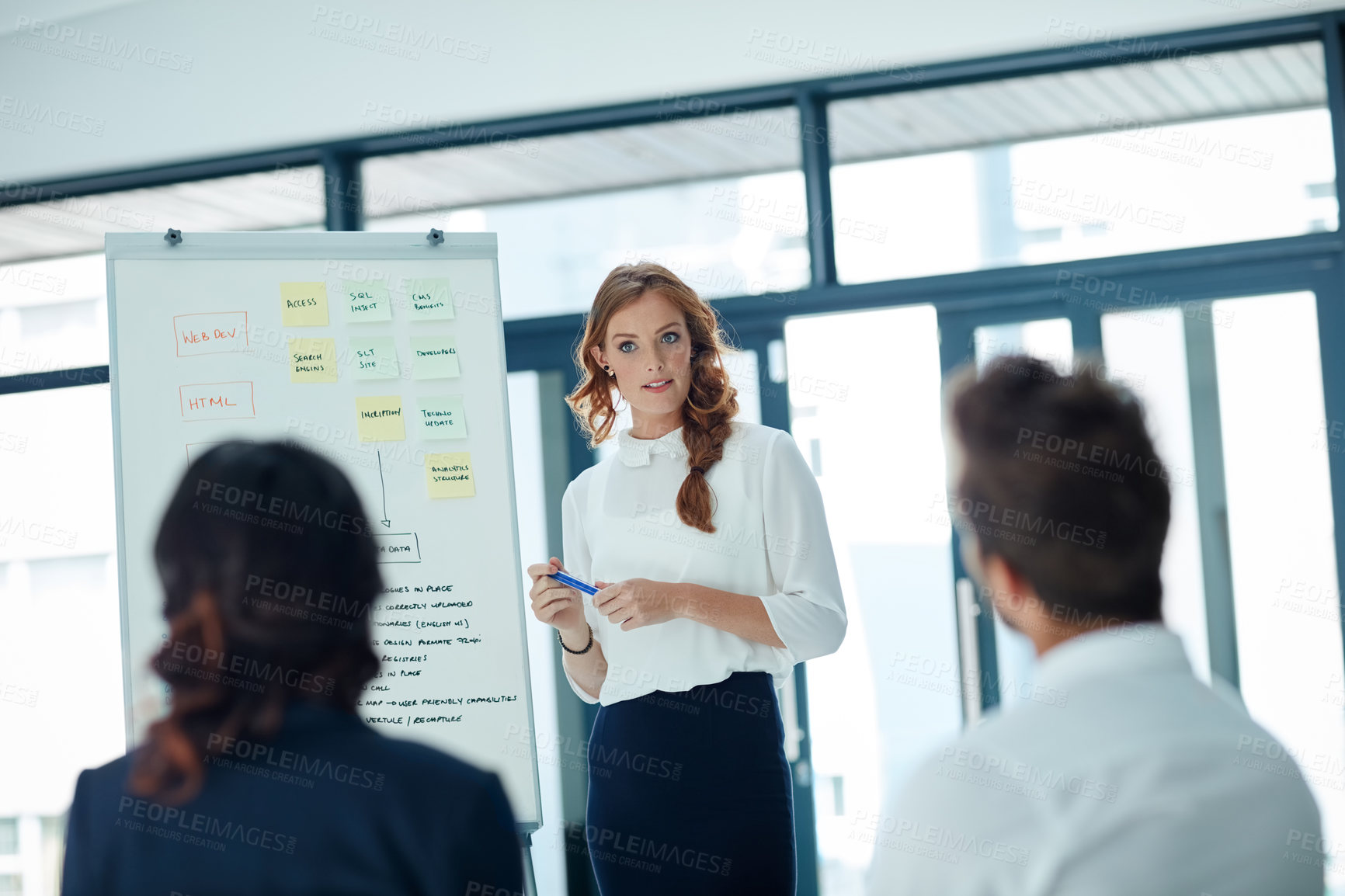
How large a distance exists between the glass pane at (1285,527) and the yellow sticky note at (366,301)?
2.34 meters

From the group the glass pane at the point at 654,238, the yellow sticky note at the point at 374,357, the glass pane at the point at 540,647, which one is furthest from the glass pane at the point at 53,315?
the yellow sticky note at the point at 374,357

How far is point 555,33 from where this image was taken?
3.48 meters

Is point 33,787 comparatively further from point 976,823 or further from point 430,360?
point 976,823

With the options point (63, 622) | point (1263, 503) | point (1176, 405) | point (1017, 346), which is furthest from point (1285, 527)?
point (63, 622)

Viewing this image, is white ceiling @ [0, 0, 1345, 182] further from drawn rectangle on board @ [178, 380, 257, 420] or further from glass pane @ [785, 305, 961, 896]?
drawn rectangle on board @ [178, 380, 257, 420]

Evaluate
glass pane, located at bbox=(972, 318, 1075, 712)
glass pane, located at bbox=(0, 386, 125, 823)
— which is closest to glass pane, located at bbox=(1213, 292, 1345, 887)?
glass pane, located at bbox=(972, 318, 1075, 712)

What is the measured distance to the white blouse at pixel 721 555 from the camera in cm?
193

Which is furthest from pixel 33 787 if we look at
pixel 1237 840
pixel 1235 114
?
pixel 1235 114

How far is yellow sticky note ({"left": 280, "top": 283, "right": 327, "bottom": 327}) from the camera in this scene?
2.36 metres

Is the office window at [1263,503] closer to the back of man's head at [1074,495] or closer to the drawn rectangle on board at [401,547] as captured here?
the drawn rectangle on board at [401,547]

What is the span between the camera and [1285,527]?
3119 mm

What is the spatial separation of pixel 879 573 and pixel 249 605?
2644 millimetres

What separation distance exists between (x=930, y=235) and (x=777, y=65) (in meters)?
0.70

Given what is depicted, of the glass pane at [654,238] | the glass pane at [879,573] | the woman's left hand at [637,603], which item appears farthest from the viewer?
the glass pane at [654,238]
